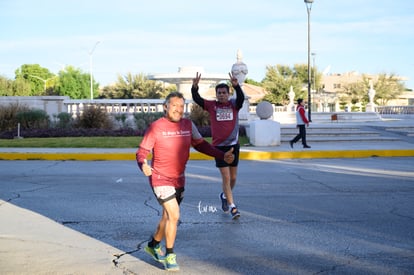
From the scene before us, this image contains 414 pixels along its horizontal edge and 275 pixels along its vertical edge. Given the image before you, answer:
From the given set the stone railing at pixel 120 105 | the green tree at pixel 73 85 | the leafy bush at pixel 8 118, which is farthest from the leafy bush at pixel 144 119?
the green tree at pixel 73 85

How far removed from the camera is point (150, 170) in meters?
5.04

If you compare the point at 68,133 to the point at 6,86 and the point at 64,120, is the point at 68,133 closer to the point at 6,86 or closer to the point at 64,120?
the point at 64,120

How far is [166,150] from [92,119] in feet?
69.2

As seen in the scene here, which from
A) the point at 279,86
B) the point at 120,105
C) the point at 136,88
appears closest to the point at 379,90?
the point at 279,86

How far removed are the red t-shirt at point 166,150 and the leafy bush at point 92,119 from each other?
20800 millimetres

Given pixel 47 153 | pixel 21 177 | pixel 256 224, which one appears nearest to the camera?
pixel 256 224

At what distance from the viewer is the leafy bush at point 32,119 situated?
25516mm

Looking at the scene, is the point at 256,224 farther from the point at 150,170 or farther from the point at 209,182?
the point at 209,182

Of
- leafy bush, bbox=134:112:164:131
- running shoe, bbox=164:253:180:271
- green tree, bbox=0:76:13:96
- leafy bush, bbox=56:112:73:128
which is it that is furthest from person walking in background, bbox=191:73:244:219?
green tree, bbox=0:76:13:96

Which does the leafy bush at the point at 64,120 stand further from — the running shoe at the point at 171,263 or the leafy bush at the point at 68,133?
the running shoe at the point at 171,263

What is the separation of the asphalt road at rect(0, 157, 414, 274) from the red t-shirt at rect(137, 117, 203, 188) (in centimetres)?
88

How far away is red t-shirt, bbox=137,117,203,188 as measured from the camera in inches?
206

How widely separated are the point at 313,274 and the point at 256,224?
2242 millimetres

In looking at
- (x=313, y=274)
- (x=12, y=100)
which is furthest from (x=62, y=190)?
(x=12, y=100)
